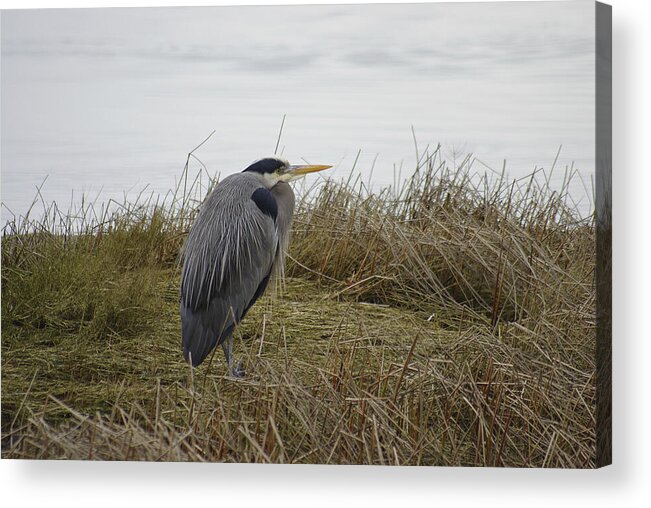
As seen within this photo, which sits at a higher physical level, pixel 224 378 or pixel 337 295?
pixel 337 295

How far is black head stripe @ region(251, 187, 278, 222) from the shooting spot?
3979 millimetres

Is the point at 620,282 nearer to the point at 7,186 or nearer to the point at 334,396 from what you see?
the point at 334,396

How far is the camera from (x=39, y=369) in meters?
3.96

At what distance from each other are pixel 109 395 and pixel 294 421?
28.5 inches

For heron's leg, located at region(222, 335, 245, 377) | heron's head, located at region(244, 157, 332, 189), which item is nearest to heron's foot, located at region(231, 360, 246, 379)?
heron's leg, located at region(222, 335, 245, 377)

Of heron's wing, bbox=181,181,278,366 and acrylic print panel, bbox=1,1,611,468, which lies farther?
heron's wing, bbox=181,181,278,366

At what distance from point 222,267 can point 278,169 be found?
460 mm

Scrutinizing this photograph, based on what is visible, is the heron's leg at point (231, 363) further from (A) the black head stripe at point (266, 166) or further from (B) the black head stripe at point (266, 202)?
(A) the black head stripe at point (266, 166)

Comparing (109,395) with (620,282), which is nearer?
(620,282)

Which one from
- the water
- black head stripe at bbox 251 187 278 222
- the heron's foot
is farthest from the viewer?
black head stripe at bbox 251 187 278 222

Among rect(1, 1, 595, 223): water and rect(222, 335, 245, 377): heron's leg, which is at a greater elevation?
rect(1, 1, 595, 223): water

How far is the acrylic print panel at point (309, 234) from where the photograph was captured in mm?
3643

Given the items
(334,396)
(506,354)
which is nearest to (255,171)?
(334,396)

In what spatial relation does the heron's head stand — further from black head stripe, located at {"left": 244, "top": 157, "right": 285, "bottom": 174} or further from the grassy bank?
the grassy bank
